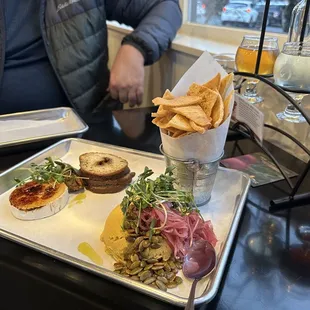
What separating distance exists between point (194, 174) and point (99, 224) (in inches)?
7.5

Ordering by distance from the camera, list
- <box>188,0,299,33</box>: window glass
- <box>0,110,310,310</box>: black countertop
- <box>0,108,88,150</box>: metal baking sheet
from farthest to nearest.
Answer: <box>188,0,299,33</box>: window glass < <box>0,108,88,150</box>: metal baking sheet < <box>0,110,310,310</box>: black countertop

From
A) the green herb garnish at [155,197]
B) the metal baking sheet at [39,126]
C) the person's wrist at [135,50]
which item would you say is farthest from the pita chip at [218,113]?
the person's wrist at [135,50]

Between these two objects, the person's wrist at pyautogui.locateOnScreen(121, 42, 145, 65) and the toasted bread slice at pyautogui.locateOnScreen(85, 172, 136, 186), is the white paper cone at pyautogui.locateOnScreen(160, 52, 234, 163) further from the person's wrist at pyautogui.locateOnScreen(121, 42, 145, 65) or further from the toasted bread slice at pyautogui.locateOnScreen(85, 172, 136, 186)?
the person's wrist at pyautogui.locateOnScreen(121, 42, 145, 65)

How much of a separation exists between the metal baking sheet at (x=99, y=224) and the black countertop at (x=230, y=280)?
2 cm

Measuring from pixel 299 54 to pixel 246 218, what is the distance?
30 centimetres

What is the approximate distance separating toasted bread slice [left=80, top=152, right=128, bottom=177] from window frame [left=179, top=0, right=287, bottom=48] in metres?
0.66

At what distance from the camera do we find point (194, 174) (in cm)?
66

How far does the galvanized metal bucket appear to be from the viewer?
646 mm

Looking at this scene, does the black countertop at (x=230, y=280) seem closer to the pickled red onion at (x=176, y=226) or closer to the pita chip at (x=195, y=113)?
the pickled red onion at (x=176, y=226)

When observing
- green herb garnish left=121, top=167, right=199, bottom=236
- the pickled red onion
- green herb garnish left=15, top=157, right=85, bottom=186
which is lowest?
green herb garnish left=15, top=157, right=85, bottom=186

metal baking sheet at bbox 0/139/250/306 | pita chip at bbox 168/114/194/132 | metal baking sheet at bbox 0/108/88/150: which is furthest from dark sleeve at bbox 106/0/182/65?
pita chip at bbox 168/114/194/132

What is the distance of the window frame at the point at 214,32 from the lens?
128 centimetres

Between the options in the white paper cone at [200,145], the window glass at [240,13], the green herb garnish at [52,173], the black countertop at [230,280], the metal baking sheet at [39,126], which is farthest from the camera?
the window glass at [240,13]

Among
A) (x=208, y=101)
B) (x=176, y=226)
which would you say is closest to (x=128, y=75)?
(x=208, y=101)
